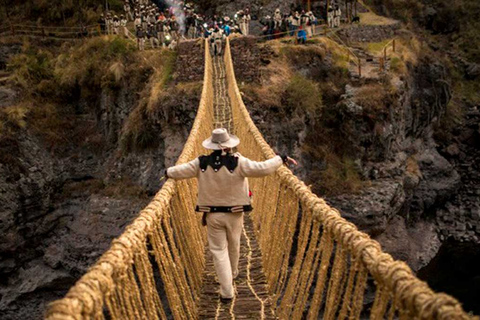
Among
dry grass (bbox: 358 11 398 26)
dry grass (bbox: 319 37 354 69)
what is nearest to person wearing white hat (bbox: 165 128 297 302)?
dry grass (bbox: 319 37 354 69)

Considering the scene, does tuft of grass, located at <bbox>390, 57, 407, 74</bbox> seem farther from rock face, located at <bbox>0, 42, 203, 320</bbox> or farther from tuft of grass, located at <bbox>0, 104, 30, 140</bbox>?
tuft of grass, located at <bbox>0, 104, 30, 140</bbox>

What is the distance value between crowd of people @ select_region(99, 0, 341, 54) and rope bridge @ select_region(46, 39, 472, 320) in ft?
38.9

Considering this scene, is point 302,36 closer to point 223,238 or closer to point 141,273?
point 223,238

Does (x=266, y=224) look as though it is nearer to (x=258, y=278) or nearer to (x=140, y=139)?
(x=258, y=278)

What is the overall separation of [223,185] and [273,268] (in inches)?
38.8

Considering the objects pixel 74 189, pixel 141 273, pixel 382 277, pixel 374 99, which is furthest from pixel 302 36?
pixel 382 277

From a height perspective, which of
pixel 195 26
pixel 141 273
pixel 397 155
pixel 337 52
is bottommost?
pixel 397 155

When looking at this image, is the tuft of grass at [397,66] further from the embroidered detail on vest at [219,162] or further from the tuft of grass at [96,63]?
the embroidered detail on vest at [219,162]

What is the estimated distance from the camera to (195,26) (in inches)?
778

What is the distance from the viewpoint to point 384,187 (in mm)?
14750

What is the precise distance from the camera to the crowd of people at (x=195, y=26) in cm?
1705

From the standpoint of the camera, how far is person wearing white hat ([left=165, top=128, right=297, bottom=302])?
3822 millimetres

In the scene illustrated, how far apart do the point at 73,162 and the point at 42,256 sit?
345 cm

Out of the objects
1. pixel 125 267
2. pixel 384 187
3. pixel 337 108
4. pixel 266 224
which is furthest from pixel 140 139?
pixel 125 267
